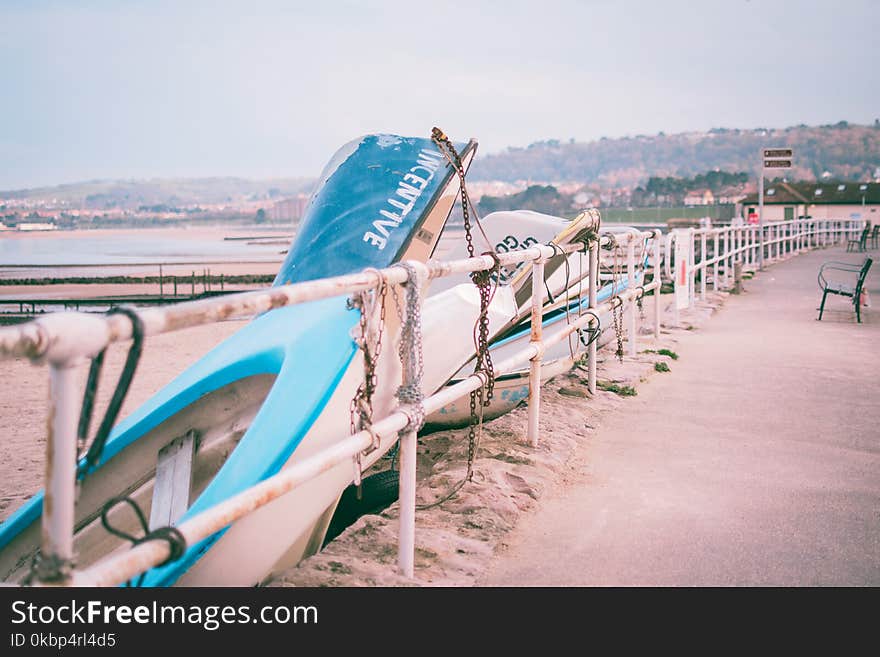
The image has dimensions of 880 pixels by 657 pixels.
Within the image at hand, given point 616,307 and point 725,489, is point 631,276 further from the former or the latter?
point 725,489

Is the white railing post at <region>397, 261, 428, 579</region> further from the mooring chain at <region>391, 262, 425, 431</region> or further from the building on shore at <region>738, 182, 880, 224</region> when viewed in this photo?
the building on shore at <region>738, 182, 880, 224</region>

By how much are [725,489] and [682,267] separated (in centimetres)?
734

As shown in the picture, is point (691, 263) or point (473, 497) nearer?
point (473, 497)

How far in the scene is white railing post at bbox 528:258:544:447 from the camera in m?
4.74

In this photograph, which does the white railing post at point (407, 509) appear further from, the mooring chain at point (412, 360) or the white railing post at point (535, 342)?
the white railing post at point (535, 342)

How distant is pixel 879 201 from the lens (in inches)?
3565

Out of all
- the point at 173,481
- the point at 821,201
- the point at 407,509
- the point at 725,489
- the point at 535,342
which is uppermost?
the point at 821,201

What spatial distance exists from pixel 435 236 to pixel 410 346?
215 centimetres

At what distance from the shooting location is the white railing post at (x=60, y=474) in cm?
166

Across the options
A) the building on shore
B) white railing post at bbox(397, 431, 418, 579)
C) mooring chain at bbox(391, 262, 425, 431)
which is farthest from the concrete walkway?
the building on shore

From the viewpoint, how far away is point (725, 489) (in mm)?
4199

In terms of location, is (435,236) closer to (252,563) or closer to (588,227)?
(588,227)

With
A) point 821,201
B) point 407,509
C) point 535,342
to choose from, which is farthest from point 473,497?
point 821,201

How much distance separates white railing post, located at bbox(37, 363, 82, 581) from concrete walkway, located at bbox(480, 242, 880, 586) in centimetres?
177
